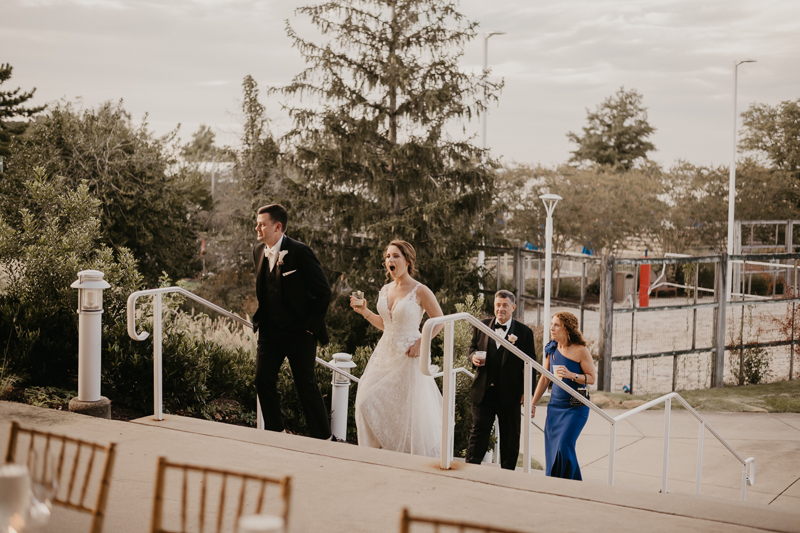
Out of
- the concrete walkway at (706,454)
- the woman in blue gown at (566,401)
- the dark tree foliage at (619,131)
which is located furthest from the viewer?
the dark tree foliage at (619,131)

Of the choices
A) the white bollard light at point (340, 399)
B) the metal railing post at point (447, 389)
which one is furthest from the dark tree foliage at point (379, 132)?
the metal railing post at point (447, 389)

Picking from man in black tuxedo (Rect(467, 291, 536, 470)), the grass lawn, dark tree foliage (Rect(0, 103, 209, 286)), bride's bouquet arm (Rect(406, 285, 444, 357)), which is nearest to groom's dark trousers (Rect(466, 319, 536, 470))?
man in black tuxedo (Rect(467, 291, 536, 470))

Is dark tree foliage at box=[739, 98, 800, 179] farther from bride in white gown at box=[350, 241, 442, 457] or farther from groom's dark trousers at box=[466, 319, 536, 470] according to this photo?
bride in white gown at box=[350, 241, 442, 457]

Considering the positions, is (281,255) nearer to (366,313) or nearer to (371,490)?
(366,313)

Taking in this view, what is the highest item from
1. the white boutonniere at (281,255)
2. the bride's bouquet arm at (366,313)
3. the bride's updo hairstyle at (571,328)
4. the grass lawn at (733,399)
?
the white boutonniere at (281,255)

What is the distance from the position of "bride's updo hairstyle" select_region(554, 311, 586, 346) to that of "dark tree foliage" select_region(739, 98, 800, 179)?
121ft

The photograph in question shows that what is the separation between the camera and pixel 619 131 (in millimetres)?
45812

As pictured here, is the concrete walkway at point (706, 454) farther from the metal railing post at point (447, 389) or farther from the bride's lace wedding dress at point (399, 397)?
the metal railing post at point (447, 389)

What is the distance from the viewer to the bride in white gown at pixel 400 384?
5.29 m

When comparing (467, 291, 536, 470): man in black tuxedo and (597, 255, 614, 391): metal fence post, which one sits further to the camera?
(597, 255, 614, 391): metal fence post

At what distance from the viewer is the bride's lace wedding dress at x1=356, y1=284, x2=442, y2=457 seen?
5293 mm

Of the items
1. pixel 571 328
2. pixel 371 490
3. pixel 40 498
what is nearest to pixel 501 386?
pixel 571 328

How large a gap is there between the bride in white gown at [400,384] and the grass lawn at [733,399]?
8.49 m

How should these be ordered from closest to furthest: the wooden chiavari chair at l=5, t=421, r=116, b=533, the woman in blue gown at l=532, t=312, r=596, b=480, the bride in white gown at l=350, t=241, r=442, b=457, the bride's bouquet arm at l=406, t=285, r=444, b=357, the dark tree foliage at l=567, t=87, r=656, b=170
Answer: the wooden chiavari chair at l=5, t=421, r=116, b=533 → the bride's bouquet arm at l=406, t=285, r=444, b=357 → the bride in white gown at l=350, t=241, r=442, b=457 → the woman in blue gown at l=532, t=312, r=596, b=480 → the dark tree foliage at l=567, t=87, r=656, b=170
